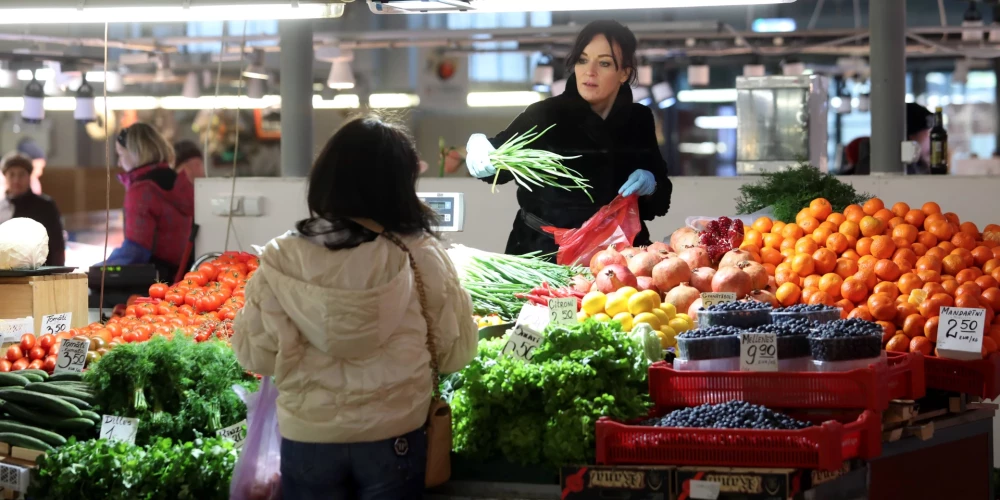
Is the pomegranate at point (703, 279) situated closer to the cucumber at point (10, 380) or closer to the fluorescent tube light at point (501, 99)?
the cucumber at point (10, 380)

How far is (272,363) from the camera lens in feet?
8.10

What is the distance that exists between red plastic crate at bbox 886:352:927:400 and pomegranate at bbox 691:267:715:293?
2.41ft

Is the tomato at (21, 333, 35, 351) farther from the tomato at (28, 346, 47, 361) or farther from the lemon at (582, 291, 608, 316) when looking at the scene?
the lemon at (582, 291, 608, 316)

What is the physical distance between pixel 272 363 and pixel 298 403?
0.12m

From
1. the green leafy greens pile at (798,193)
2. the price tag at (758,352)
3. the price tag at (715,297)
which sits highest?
the green leafy greens pile at (798,193)

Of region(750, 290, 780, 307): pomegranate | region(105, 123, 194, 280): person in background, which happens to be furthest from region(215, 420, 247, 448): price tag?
region(105, 123, 194, 280): person in background

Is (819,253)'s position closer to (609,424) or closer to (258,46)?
(609,424)

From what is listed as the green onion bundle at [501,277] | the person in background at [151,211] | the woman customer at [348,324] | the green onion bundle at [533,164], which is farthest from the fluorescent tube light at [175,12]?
the person in background at [151,211]

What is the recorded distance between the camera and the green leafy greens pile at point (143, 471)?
2912 mm

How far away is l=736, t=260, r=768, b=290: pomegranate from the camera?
11.9ft

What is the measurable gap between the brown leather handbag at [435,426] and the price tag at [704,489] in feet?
1.98

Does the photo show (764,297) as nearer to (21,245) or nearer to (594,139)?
(594,139)

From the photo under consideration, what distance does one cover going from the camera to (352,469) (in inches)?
95.2

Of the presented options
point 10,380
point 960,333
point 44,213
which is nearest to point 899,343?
point 960,333
